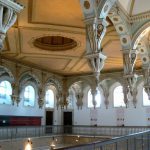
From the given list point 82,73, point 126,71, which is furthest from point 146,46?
point 82,73

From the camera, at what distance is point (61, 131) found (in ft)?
80.5

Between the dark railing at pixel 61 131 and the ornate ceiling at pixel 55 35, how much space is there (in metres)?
5.15

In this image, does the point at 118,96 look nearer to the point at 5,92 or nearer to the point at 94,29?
the point at 5,92

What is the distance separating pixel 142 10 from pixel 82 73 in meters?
13.9

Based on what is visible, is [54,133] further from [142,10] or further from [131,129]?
[142,10]

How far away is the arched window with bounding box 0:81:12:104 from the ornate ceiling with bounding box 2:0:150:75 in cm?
226

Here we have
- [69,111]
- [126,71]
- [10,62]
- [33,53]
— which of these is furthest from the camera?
[69,111]

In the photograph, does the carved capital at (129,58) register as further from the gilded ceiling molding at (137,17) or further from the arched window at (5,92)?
the arched window at (5,92)

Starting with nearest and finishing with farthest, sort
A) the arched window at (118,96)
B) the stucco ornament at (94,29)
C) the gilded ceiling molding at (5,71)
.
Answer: the stucco ornament at (94,29) → the gilded ceiling molding at (5,71) → the arched window at (118,96)

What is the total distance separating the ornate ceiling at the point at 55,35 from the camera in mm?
12062

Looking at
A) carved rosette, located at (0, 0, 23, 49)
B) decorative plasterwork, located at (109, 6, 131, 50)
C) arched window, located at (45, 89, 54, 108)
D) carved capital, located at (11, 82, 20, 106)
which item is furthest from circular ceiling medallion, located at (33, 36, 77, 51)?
carved rosette, located at (0, 0, 23, 49)

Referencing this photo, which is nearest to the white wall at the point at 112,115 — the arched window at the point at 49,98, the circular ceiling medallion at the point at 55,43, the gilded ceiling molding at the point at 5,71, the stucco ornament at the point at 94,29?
the arched window at the point at 49,98

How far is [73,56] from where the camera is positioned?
2009 centimetres

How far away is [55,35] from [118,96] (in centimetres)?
1231
